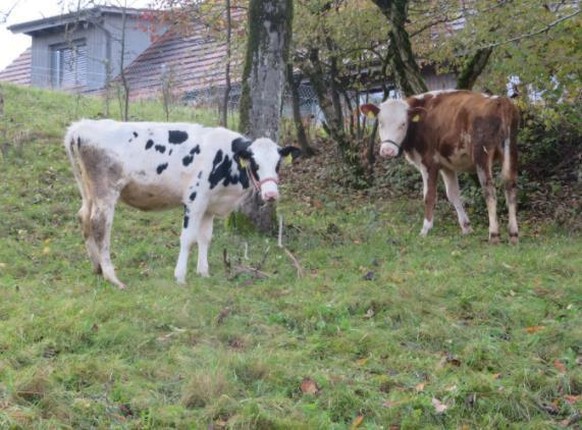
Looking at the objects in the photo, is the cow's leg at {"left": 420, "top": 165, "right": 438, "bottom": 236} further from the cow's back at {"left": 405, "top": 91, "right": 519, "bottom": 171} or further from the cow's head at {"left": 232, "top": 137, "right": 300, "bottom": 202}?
the cow's head at {"left": 232, "top": 137, "right": 300, "bottom": 202}

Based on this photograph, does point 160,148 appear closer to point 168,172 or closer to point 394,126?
point 168,172

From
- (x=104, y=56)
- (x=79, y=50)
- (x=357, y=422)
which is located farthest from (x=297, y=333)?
(x=79, y=50)

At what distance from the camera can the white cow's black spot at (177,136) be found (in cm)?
970

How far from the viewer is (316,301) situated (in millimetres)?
7879

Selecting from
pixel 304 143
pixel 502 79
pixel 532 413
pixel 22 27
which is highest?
pixel 22 27

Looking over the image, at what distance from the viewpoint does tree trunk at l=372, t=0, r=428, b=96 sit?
14539 millimetres

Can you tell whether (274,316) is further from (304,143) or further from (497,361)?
(304,143)

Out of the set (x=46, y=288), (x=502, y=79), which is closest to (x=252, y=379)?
(x=46, y=288)

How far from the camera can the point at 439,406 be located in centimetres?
561

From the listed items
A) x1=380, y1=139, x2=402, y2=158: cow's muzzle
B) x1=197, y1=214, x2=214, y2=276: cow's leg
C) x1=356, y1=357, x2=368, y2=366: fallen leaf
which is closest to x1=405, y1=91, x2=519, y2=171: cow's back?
x1=380, y1=139, x2=402, y2=158: cow's muzzle

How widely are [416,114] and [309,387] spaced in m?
7.97

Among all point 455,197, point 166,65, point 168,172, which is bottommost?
point 455,197

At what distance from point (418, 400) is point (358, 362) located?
894mm

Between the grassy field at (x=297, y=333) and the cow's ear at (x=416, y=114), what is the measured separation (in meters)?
2.13
